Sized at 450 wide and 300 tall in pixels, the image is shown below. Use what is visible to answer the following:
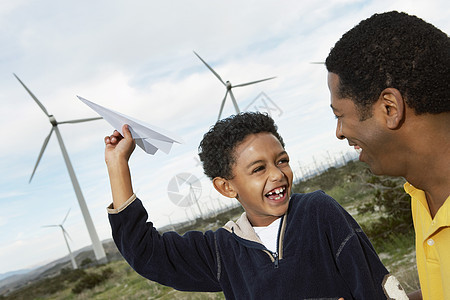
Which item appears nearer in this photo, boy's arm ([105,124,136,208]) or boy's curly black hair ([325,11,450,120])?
boy's curly black hair ([325,11,450,120])

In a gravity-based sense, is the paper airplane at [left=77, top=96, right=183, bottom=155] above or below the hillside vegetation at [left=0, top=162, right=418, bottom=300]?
above

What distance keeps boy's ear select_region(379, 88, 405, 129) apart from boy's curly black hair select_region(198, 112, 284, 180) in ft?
4.43

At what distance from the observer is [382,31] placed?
1.84m

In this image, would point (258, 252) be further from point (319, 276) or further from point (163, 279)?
point (163, 279)

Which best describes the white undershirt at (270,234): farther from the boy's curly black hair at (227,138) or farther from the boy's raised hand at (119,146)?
the boy's raised hand at (119,146)

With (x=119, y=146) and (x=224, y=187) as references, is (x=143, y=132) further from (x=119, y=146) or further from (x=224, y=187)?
(x=224, y=187)

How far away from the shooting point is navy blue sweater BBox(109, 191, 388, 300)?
2602 mm

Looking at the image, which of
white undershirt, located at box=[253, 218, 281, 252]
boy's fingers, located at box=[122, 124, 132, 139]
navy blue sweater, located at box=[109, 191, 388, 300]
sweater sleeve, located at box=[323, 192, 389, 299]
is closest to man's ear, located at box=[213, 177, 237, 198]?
navy blue sweater, located at box=[109, 191, 388, 300]

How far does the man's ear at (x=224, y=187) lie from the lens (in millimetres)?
3214

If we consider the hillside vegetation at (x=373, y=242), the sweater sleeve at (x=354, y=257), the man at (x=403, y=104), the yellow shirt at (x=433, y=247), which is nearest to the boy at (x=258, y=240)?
the sweater sleeve at (x=354, y=257)

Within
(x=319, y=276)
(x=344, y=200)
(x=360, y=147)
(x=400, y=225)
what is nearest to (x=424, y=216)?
(x=360, y=147)

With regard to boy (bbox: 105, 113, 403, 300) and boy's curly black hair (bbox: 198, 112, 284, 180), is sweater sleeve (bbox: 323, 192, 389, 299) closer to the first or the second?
boy (bbox: 105, 113, 403, 300)

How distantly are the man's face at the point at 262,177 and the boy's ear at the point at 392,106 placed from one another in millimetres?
1101

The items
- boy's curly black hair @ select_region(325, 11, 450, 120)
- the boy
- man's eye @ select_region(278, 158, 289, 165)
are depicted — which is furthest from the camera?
man's eye @ select_region(278, 158, 289, 165)
